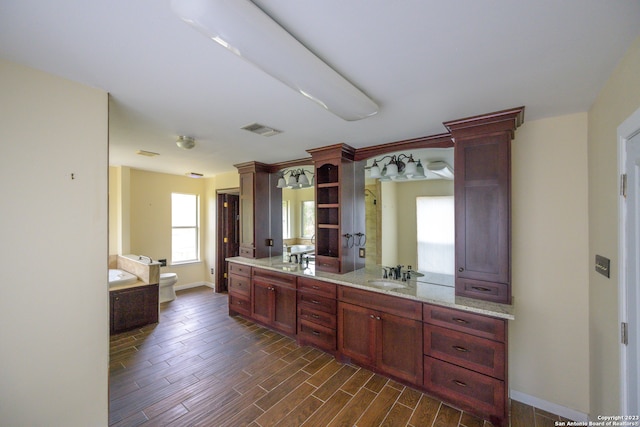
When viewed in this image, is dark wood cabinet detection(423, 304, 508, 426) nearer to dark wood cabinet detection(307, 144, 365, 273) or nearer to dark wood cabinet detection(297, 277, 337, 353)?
dark wood cabinet detection(297, 277, 337, 353)

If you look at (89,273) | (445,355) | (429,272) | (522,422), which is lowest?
(522,422)

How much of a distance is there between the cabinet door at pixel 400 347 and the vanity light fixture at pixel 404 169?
→ 1.52m

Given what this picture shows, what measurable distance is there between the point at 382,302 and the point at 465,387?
0.89 meters

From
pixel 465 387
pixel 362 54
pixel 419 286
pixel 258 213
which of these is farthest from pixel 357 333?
pixel 362 54

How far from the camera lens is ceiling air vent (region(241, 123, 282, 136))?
2.46 m

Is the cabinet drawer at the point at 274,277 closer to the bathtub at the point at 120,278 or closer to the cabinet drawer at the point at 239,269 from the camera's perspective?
the cabinet drawer at the point at 239,269

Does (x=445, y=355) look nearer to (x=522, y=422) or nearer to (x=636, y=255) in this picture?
(x=522, y=422)

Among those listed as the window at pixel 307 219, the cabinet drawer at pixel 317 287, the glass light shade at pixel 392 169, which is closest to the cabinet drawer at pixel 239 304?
the cabinet drawer at pixel 317 287

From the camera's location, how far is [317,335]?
120 inches

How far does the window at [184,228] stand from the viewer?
5.56m

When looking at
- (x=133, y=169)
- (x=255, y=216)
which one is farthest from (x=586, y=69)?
(x=133, y=169)

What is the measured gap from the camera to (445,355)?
7.14 feet

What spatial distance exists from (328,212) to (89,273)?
99.8 inches

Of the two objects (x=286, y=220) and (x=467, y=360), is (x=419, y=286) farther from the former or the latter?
(x=286, y=220)
